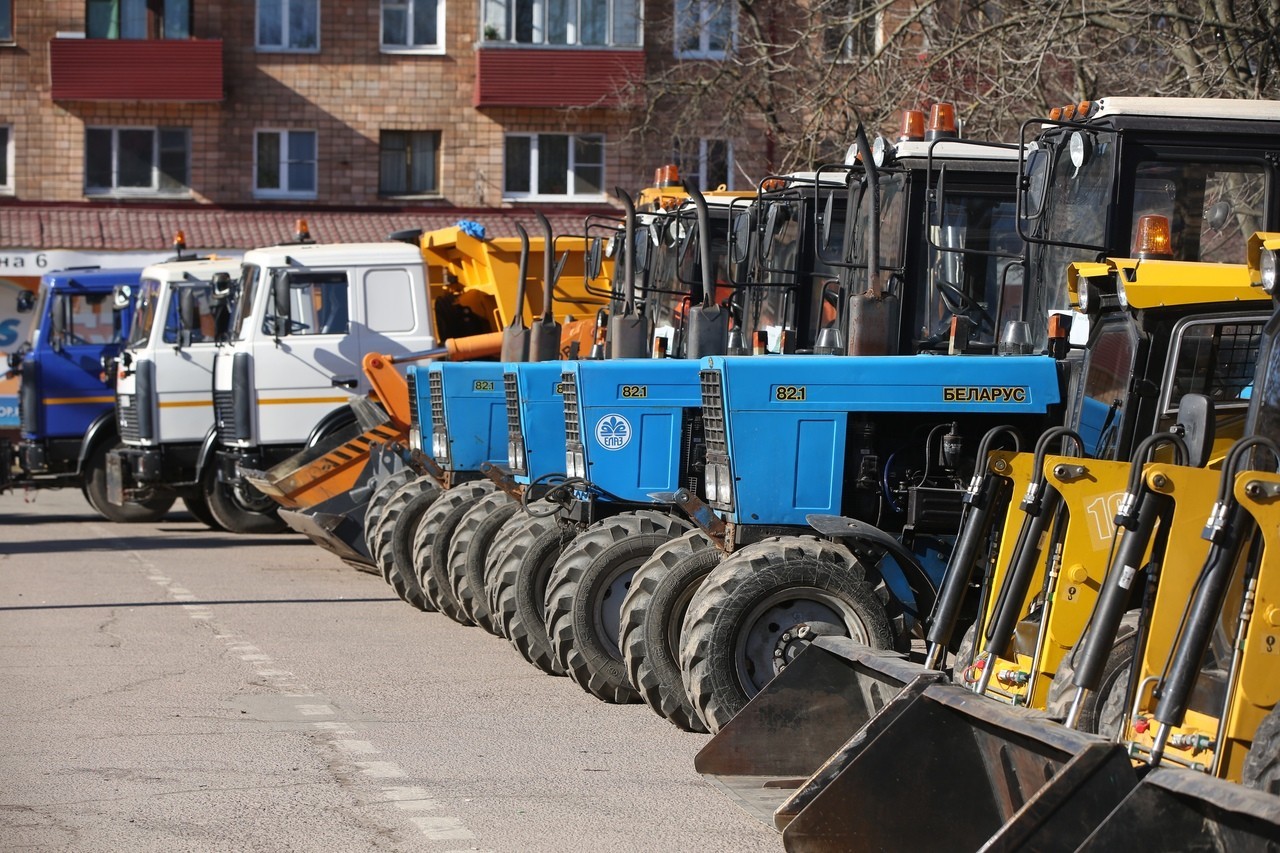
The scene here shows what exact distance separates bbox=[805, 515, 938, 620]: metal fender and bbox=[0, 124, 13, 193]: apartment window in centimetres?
2803

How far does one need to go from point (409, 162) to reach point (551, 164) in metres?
2.65

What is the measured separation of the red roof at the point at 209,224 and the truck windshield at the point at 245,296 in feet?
46.0

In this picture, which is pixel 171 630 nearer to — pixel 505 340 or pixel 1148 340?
pixel 505 340

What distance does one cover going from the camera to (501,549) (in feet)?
36.5

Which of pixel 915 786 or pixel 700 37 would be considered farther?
pixel 700 37

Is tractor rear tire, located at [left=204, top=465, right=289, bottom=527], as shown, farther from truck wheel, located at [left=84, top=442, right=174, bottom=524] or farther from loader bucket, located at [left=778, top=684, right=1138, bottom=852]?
loader bucket, located at [left=778, top=684, right=1138, bottom=852]

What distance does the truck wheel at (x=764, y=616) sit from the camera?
830 centimetres

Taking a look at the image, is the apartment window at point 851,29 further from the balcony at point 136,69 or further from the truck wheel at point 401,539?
the balcony at point 136,69

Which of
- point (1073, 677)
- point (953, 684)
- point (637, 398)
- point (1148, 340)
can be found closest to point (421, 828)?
point (953, 684)

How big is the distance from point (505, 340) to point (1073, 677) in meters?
8.84

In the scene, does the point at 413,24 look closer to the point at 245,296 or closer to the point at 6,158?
the point at 6,158

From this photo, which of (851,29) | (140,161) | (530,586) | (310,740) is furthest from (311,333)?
(140,161)

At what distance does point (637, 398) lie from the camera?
10.6 m

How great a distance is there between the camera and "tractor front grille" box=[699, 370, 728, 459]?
911 centimetres
